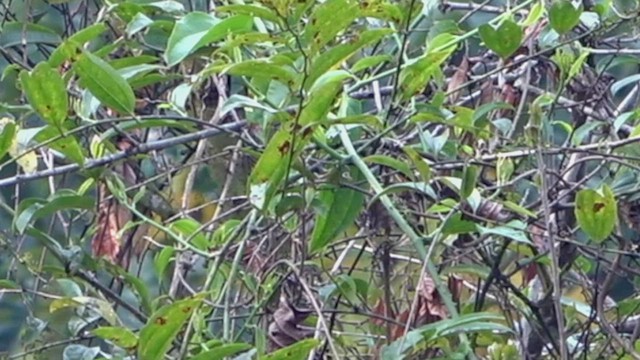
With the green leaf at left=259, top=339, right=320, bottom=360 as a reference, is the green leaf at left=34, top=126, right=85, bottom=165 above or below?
above

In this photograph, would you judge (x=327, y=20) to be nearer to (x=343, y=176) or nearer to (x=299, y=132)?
(x=299, y=132)

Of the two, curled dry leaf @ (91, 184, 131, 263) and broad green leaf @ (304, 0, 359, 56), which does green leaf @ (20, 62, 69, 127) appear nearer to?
broad green leaf @ (304, 0, 359, 56)

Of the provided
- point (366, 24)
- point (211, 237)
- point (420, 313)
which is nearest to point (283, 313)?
point (420, 313)

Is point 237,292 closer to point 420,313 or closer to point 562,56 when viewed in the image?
point 420,313

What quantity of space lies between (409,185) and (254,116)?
0.15 metres

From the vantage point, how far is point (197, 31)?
3.54 ft

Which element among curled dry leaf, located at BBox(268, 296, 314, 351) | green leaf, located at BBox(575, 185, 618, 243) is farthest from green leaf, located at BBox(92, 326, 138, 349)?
green leaf, located at BBox(575, 185, 618, 243)

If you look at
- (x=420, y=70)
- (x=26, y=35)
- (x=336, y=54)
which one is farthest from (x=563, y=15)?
(x=26, y=35)

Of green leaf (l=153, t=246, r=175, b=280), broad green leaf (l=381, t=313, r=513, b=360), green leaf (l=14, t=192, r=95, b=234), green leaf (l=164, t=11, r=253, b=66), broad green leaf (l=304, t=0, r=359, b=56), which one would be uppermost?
broad green leaf (l=304, t=0, r=359, b=56)

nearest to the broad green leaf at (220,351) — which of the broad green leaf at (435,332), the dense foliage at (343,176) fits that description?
the dense foliage at (343,176)

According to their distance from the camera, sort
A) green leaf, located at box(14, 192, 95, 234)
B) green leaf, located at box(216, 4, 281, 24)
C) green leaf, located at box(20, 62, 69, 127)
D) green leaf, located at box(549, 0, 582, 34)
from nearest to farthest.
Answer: green leaf, located at box(216, 4, 281, 24) < green leaf, located at box(20, 62, 69, 127) < green leaf, located at box(549, 0, 582, 34) < green leaf, located at box(14, 192, 95, 234)

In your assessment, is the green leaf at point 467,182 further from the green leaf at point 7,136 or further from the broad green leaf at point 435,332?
the green leaf at point 7,136

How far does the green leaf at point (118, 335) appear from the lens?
1.00m

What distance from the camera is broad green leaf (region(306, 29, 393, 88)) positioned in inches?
38.6
